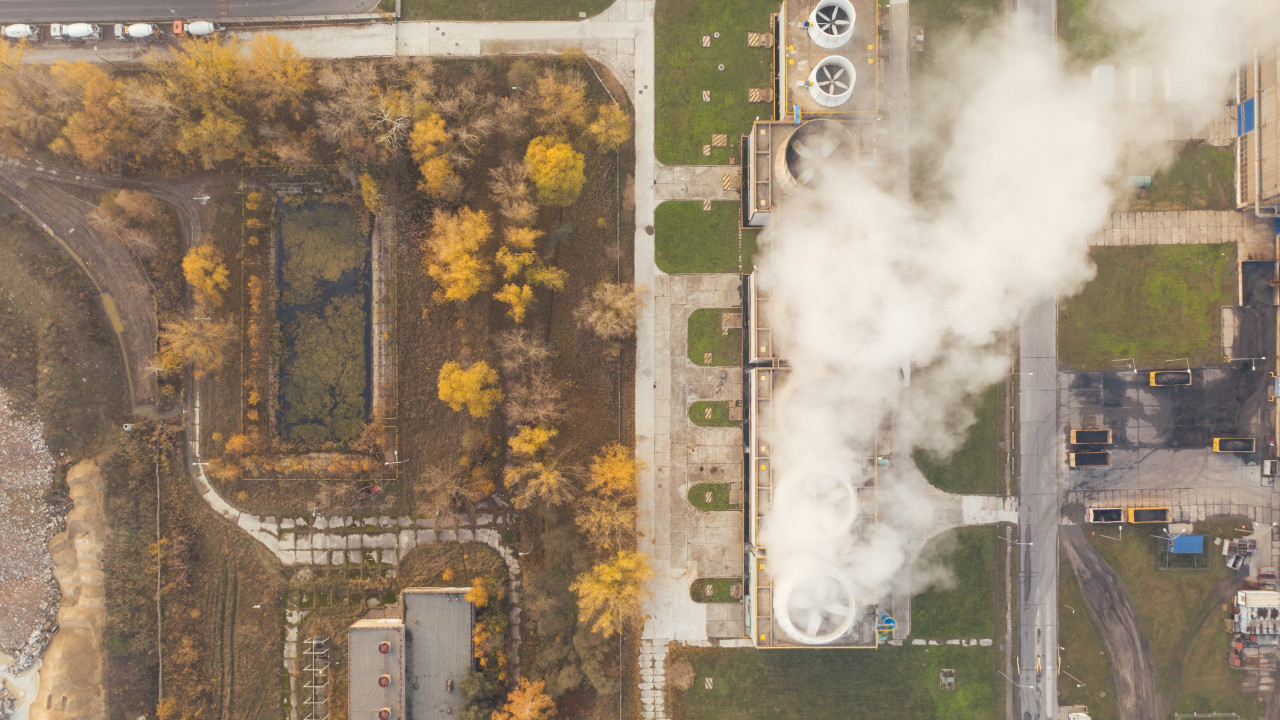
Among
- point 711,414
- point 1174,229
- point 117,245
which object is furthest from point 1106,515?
point 117,245

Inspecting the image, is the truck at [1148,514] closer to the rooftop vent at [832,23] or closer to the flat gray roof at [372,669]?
the rooftop vent at [832,23]

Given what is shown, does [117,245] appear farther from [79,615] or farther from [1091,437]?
[1091,437]

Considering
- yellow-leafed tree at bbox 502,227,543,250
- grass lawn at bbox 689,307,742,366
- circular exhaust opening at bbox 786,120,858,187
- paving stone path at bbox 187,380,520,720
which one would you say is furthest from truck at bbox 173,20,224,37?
circular exhaust opening at bbox 786,120,858,187

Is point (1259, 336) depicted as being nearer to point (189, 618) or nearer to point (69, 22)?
point (189, 618)

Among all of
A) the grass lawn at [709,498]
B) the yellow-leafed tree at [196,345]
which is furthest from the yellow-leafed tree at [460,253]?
the grass lawn at [709,498]

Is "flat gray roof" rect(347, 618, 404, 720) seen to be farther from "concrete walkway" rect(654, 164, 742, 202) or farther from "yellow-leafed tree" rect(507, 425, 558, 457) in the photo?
"concrete walkway" rect(654, 164, 742, 202)

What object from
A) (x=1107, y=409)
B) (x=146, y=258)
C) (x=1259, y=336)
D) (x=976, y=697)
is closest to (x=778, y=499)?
(x=976, y=697)
